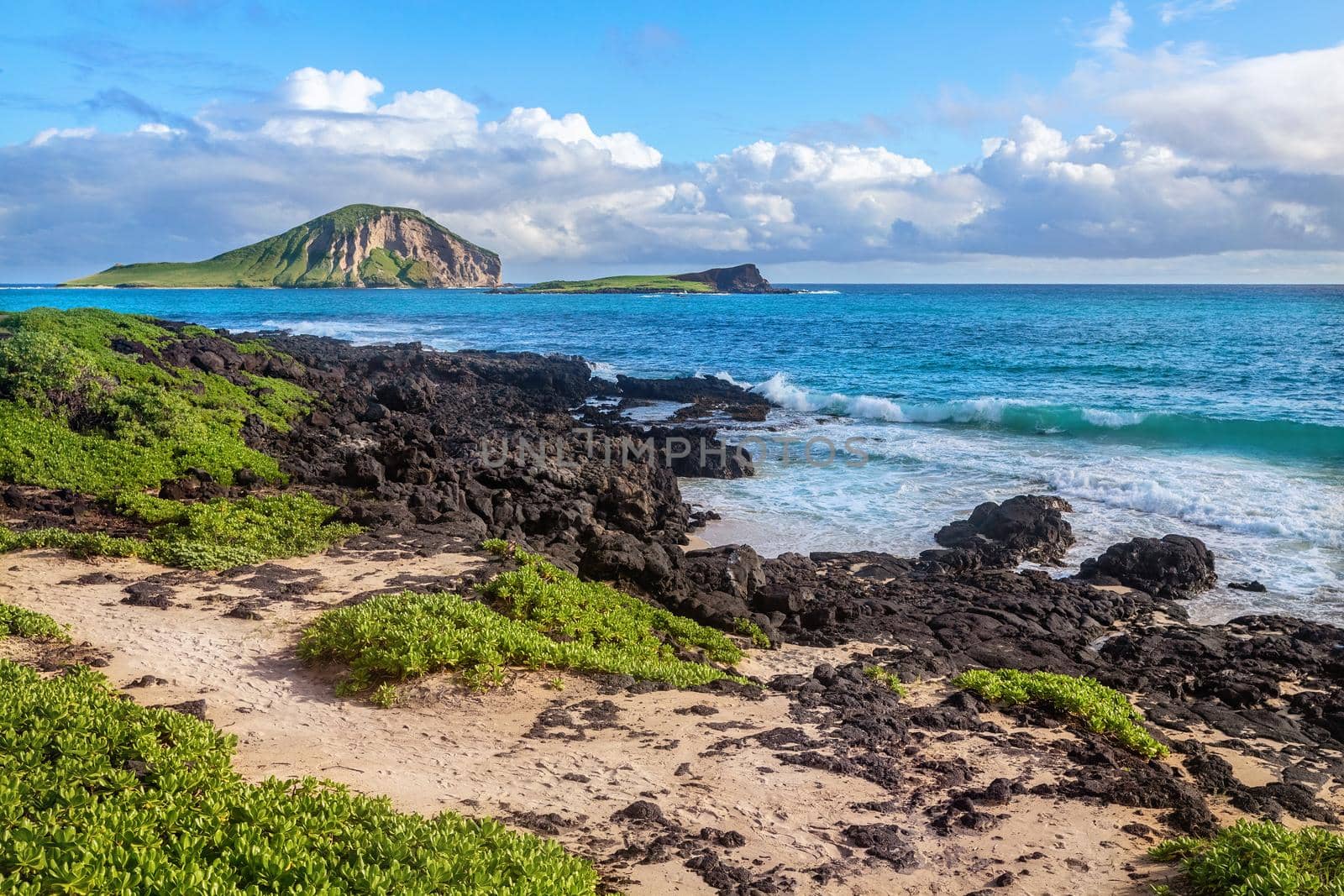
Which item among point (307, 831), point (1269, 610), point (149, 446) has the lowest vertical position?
point (1269, 610)

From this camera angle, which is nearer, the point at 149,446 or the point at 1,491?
the point at 1,491

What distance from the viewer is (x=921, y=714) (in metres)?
8.83

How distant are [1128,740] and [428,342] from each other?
189 ft

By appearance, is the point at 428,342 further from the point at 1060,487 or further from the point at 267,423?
the point at 1060,487

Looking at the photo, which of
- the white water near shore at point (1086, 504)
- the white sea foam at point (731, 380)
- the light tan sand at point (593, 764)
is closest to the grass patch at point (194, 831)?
the light tan sand at point (593, 764)

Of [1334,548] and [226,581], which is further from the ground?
[226,581]

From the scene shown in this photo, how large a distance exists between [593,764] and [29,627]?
5.83 metres

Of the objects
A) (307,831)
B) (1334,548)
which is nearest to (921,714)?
(307,831)

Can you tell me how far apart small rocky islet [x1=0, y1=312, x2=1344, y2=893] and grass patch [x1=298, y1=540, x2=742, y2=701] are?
317mm

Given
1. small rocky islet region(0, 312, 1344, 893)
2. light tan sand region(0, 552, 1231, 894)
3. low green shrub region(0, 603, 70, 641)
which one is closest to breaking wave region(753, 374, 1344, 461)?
small rocky islet region(0, 312, 1344, 893)

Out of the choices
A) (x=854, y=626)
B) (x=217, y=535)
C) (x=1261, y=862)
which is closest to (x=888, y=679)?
(x=854, y=626)

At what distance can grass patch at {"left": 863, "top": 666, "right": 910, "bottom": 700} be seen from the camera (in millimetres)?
9617

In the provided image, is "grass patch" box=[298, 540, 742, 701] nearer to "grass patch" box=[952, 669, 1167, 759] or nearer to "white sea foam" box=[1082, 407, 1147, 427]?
"grass patch" box=[952, 669, 1167, 759]

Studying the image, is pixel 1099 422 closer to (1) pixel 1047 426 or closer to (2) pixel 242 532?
(1) pixel 1047 426
